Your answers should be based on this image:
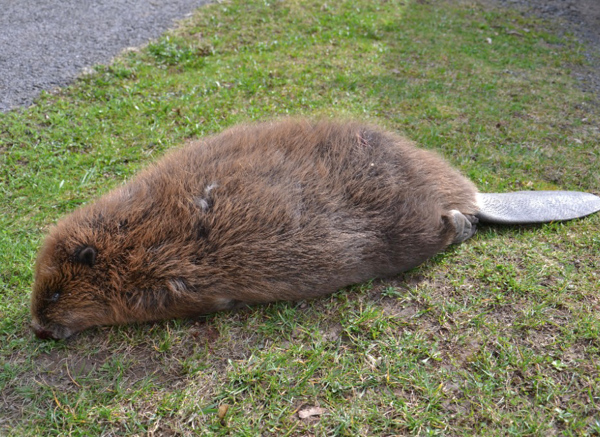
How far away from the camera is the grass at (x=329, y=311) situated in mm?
2414

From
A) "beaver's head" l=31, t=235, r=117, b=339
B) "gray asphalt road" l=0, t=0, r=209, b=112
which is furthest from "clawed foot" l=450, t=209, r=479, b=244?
"gray asphalt road" l=0, t=0, r=209, b=112

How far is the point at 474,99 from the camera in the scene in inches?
223

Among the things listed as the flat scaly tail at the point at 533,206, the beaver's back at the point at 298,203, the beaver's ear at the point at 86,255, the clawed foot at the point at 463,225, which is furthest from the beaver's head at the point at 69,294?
the flat scaly tail at the point at 533,206

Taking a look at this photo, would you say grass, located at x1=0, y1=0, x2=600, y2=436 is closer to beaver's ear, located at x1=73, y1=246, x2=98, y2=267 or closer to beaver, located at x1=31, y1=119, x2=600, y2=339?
beaver, located at x1=31, y1=119, x2=600, y2=339

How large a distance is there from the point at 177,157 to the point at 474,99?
392 cm

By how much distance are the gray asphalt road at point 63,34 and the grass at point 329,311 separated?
297 millimetres

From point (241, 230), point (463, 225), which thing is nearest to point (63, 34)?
point (241, 230)

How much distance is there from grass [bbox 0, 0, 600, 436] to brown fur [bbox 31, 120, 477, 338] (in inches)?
7.3

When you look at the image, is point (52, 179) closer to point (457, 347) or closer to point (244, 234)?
point (244, 234)

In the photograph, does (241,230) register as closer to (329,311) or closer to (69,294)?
(329,311)

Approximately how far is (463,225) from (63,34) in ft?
17.4

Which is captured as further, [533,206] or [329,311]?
[533,206]

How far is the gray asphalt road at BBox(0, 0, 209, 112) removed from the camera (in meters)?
5.05

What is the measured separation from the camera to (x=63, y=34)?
233 inches
